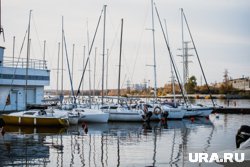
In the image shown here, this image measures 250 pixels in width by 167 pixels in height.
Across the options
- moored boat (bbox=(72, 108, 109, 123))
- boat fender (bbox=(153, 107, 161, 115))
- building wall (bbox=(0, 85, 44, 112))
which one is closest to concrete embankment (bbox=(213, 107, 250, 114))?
boat fender (bbox=(153, 107, 161, 115))

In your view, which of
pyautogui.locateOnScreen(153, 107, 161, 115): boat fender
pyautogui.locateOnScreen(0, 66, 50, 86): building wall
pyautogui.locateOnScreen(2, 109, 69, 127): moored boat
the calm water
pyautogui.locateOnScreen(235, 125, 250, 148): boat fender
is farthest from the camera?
pyautogui.locateOnScreen(153, 107, 161, 115): boat fender

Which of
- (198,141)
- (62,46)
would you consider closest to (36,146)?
(198,141)

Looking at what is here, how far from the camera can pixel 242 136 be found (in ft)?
59.0

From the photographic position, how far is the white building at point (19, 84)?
46469mm

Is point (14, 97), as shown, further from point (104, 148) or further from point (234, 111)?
point (234, 111)

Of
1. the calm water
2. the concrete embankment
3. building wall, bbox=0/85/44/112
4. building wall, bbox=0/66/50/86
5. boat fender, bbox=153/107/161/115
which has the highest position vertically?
building wall, bbox=0/66/50/86

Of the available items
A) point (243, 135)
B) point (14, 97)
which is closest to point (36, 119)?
point (14, 97)

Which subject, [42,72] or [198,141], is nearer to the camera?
[198,141]

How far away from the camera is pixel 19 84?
4766 cm

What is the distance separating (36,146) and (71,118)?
1642 cm

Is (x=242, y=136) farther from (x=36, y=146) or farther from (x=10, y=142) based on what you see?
(x=10, y=142)

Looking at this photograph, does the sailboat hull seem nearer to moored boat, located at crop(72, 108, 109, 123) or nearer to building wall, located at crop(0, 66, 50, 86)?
moored boat, located at crop(72, 108, 109, 123)

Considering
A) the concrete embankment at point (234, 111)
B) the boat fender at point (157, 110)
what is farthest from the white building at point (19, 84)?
the concrete embankment at point (234, 111)

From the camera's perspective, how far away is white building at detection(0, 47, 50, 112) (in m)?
46.5
